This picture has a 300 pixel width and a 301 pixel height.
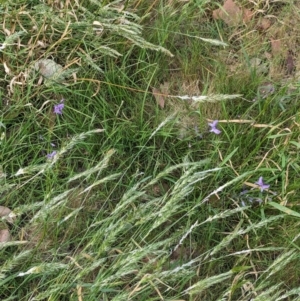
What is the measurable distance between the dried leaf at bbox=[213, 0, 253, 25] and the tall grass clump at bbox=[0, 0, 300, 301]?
14 cm

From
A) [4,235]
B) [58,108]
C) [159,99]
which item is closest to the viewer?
[4,235]

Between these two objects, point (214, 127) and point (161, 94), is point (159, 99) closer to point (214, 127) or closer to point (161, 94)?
point (161, 94)

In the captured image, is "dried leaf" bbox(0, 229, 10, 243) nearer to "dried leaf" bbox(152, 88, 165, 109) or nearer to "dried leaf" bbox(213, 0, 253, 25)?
"dried leaf" bbox(152, 88, 165, 109)

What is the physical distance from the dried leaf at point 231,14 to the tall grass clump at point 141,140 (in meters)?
0.14

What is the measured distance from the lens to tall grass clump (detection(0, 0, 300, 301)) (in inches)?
81.7

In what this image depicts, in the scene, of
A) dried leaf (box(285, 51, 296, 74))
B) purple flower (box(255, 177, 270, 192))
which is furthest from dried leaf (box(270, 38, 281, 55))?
purple flower (box(255, 177, 270, 192))

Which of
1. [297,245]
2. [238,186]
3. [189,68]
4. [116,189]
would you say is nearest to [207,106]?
[189,68]

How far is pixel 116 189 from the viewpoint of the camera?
219cm

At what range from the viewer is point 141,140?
226cm

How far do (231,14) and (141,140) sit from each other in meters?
0.78

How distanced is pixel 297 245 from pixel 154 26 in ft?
3.66

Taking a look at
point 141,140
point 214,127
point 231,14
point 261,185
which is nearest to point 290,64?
point 231,14

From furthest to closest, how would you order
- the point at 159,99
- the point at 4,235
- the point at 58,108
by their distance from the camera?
the point at 159,99 → the point at 58,108 → the point at 4,235

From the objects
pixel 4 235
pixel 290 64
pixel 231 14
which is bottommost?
pixel 4 235
